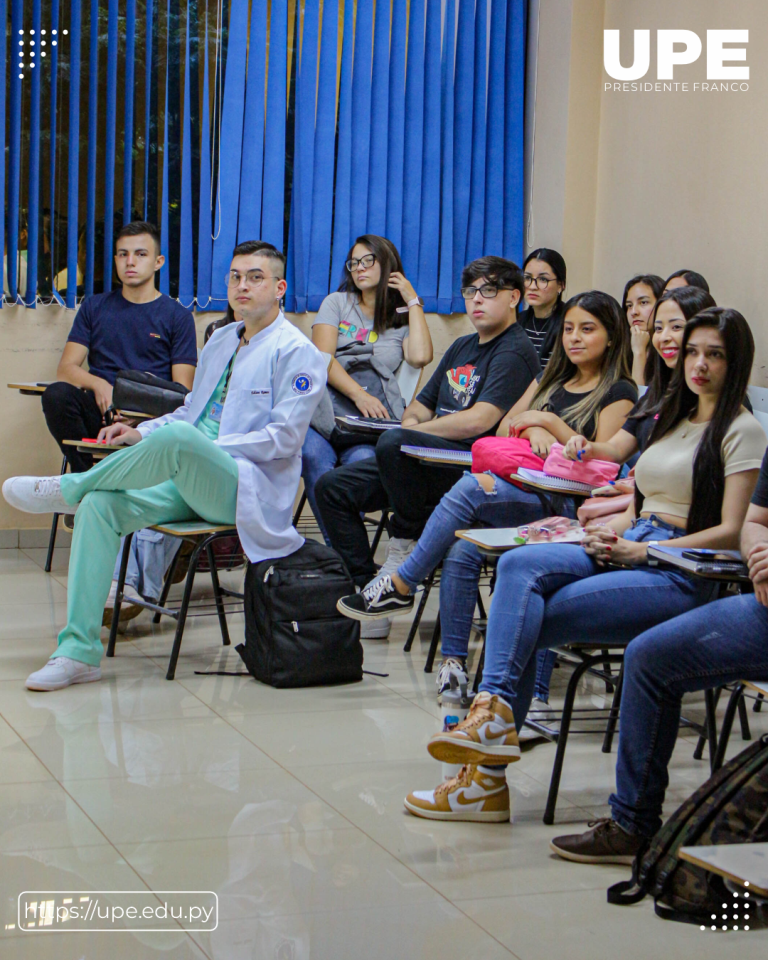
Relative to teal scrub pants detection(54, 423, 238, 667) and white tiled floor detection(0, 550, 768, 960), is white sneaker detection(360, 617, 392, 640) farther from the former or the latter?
teal scrub pants detection(54, 423, 238, 667)

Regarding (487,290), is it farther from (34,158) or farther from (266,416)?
(34,158)

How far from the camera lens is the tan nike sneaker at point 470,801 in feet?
7.58

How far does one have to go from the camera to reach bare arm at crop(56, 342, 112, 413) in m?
4.81

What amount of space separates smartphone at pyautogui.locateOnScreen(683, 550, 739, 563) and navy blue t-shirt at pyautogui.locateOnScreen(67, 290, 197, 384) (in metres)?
3.23

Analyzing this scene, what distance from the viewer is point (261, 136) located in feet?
17.5

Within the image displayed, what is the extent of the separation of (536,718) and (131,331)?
285 centimetres

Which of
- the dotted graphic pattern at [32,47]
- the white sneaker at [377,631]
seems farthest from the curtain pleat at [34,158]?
the white sneaker at [377,631]

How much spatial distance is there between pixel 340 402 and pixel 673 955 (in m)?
3.24

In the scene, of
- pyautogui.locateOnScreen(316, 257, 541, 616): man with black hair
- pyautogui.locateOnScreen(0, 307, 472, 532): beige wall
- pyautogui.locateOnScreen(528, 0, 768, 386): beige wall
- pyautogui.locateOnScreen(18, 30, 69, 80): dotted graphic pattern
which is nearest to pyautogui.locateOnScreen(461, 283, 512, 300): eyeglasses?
pyautogui.locateOnScreen(316, 257, 541, 616): man with black hair

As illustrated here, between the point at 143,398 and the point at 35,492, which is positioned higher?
the point at 143,398

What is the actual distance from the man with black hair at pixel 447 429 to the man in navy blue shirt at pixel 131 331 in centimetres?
138

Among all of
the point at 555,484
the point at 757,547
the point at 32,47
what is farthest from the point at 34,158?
the point at 757,547

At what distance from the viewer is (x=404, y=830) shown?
226 centimetres

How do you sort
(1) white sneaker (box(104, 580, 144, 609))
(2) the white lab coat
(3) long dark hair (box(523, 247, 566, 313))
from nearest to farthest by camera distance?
(2) the white lab coat, (1) white sneaker (box(104, 580, 144, 609)), (3) long dark hair (box(523, 247, 566, 313))
